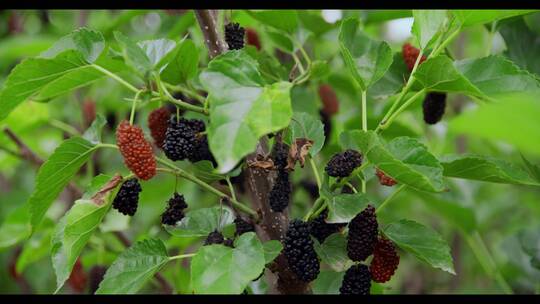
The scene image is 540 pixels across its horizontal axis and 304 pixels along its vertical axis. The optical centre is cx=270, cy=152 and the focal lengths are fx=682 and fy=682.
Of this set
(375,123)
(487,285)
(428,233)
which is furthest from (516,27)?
(487,285)

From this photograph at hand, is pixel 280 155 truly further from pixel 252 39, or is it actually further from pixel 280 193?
pixel 252 39

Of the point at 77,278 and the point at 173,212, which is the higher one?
the point at 173,212

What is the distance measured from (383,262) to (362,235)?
0.08 metres

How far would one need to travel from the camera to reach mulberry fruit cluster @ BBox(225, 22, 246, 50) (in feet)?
3.06

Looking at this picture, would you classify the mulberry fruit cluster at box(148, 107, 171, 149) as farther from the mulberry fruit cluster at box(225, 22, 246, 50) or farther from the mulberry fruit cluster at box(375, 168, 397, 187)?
the mulberry fruit cluster at box(375, 168, 397, 187)

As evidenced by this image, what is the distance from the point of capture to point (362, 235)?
0.81 meters

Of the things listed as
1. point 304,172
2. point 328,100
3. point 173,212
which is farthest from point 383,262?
point 304,172

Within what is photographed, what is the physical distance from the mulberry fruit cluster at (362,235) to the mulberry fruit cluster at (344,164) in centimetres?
5

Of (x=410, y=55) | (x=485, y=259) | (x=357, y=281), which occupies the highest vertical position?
(x=410, y=55)

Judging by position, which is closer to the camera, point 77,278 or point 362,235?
point 362,235

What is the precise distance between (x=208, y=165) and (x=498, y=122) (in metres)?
0.55

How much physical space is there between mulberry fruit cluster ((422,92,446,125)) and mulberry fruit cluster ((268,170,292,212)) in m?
0.29

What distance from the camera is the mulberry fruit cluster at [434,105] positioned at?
1.04 m

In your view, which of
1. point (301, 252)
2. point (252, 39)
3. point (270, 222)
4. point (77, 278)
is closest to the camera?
point (301, 252)
